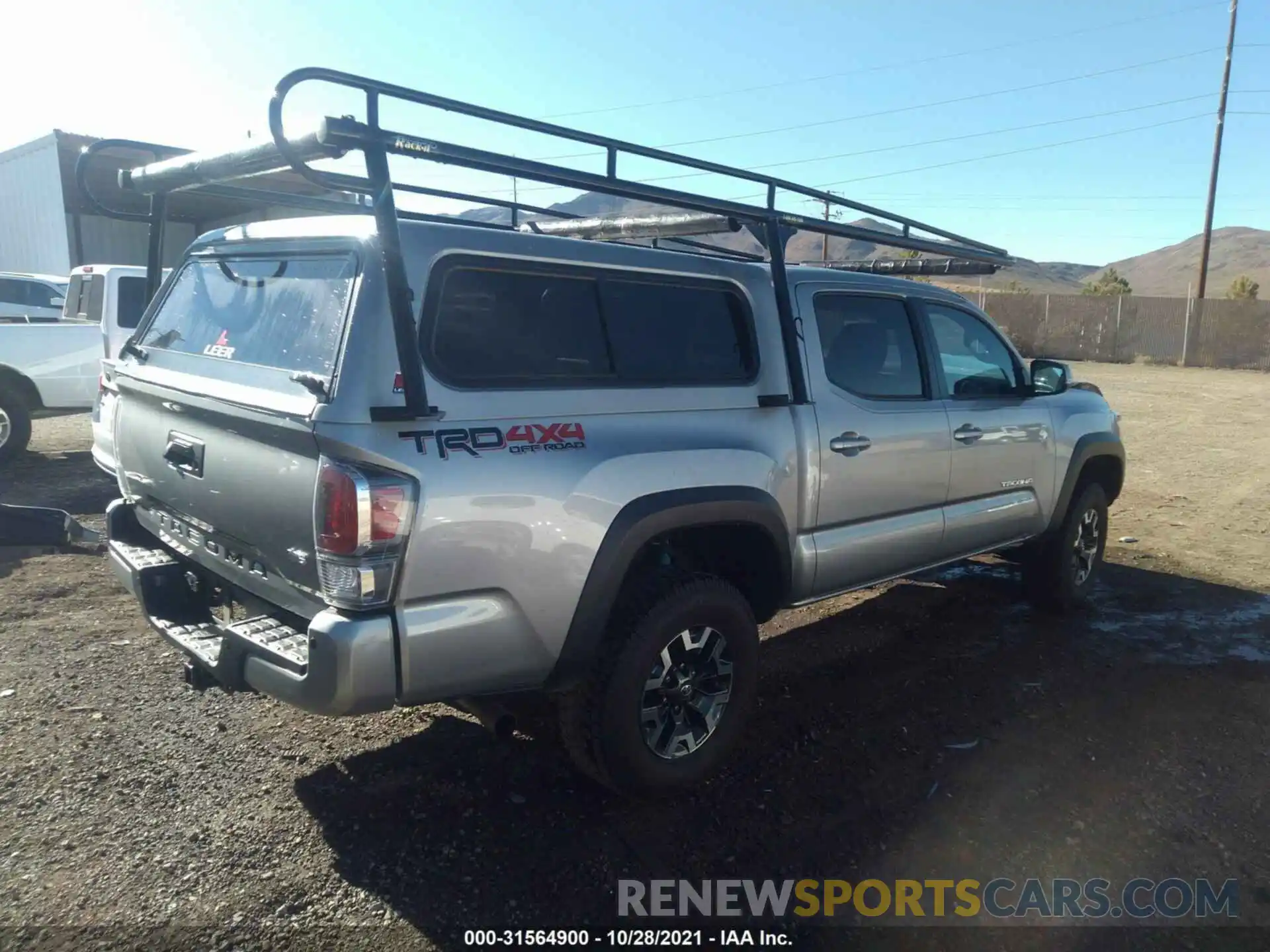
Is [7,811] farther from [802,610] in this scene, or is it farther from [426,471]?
[802,610]

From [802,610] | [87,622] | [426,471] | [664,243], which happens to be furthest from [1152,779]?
[87,622]

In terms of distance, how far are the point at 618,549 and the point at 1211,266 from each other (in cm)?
19718

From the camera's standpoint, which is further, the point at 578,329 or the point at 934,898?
the point at 578,329

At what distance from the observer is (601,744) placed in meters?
3.20

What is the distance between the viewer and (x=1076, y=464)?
18.3 ft

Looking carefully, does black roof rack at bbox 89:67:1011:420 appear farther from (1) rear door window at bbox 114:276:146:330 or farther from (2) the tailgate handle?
(1) rear door window at bbox 114:276:146:330

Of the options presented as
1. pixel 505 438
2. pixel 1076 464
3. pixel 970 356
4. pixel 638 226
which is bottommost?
pixel 1076 464

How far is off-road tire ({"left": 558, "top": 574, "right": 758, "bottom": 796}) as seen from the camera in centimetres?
320

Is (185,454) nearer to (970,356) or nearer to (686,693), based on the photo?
(686,693)

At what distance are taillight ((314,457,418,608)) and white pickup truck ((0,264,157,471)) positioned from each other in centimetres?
772

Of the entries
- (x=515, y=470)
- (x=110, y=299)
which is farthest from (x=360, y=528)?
(x=110, y=299)

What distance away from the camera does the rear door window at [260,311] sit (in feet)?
9.61

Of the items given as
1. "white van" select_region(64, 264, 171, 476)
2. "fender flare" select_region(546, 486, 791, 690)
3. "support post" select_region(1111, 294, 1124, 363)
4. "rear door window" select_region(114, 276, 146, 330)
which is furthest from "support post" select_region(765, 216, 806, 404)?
"support post" select_region(1111, 294, 1124, 363)

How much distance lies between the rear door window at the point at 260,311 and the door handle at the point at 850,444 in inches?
84.8
